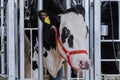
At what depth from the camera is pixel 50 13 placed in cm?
282

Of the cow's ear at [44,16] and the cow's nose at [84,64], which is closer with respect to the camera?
the cow's nose at [84,64]

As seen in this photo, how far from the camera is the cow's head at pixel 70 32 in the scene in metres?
2.64

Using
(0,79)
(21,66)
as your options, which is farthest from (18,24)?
(0,79)

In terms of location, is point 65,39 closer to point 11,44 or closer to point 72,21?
point 72,21

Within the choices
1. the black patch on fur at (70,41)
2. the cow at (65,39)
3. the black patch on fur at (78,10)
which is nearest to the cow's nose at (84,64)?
the cow at (65,39)

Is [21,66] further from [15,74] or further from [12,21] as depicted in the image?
[12,21]

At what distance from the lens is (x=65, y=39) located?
9.02ft

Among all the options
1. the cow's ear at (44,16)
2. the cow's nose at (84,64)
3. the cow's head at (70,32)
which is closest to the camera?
the cow's nose at (84,64)

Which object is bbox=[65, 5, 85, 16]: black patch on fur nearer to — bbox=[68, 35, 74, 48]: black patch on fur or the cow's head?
the cow's head

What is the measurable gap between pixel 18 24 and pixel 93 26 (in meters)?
0.55

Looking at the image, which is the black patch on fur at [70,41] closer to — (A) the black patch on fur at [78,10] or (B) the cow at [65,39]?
(B) the cow at [65,39]

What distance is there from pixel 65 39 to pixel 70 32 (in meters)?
0.06

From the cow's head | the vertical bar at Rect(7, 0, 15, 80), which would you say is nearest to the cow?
the cow's head

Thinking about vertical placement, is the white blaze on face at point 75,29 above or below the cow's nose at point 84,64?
above
